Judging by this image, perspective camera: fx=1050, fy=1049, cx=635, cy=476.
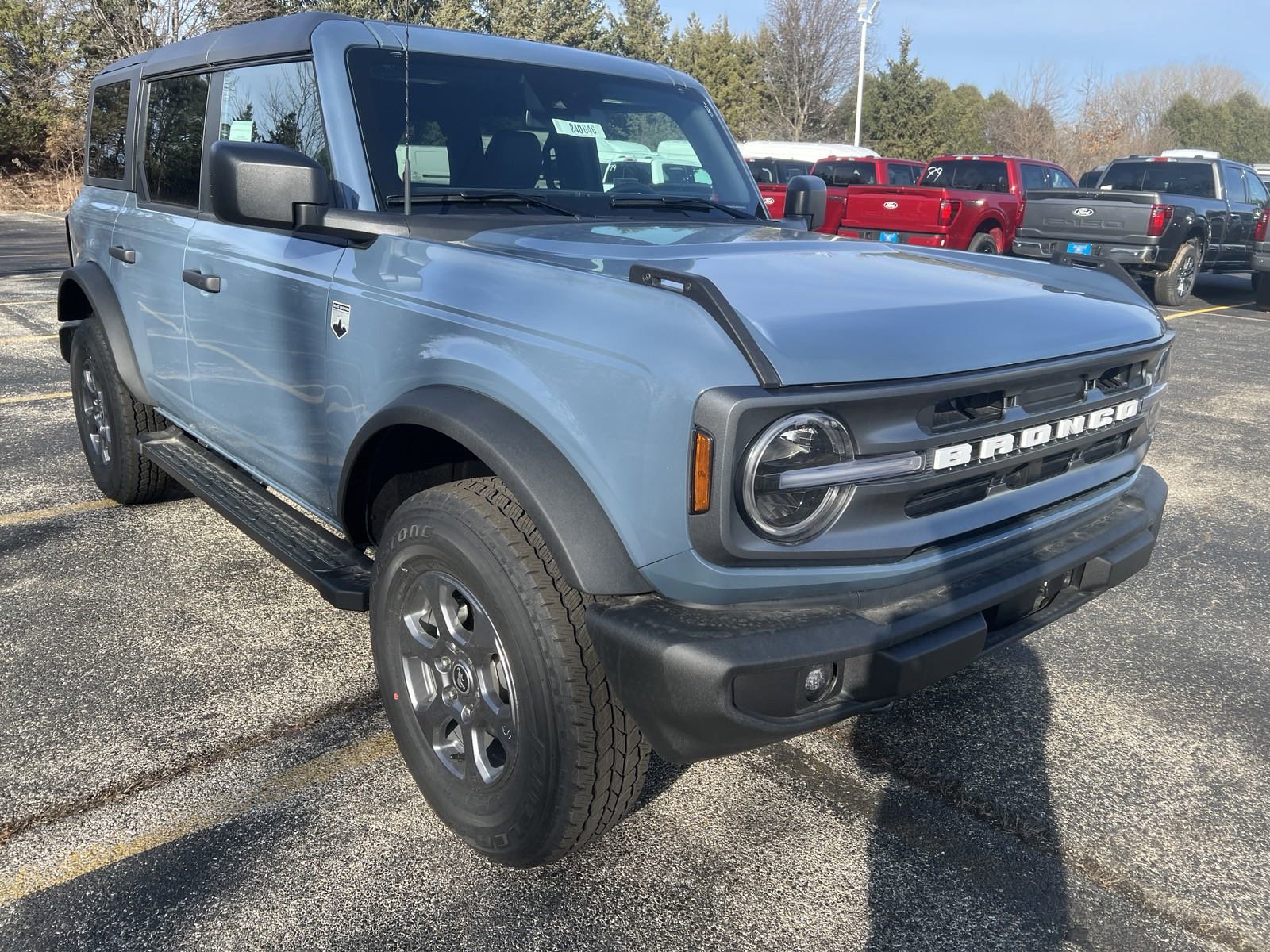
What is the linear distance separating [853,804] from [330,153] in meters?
2.32

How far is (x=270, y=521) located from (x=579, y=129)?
64.0 inches

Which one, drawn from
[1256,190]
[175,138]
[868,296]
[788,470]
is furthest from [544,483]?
[1256,190]

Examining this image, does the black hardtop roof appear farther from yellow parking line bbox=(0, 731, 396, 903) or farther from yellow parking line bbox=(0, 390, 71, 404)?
yellow parking line bbox=(0, 390, 71, 404)

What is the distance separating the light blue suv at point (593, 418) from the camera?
1989 millimetres

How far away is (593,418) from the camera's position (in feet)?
6.88

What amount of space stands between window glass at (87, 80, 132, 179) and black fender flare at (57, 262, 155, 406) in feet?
1.49

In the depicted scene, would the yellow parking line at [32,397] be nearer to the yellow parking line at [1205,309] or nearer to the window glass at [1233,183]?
the yellow parking line at [1205,309]

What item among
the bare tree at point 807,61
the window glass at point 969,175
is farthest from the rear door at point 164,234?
the bare tree at point 807,61

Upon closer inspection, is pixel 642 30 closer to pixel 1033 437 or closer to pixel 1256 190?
pixel 1256 190

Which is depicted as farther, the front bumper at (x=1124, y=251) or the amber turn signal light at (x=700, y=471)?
the front bumper at (x=1124, y=251)

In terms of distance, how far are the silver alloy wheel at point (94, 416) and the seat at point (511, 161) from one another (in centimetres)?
249

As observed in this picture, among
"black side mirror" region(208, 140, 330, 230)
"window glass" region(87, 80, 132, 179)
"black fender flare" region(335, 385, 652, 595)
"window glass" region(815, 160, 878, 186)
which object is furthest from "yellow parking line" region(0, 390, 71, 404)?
"window glass" region(815, 160, 878, 186)

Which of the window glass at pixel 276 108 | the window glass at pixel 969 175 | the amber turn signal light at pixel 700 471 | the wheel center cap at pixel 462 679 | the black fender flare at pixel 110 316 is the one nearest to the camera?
the amber turn signal light at pixel 700 471

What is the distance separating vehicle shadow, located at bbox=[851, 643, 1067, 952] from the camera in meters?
2.31
